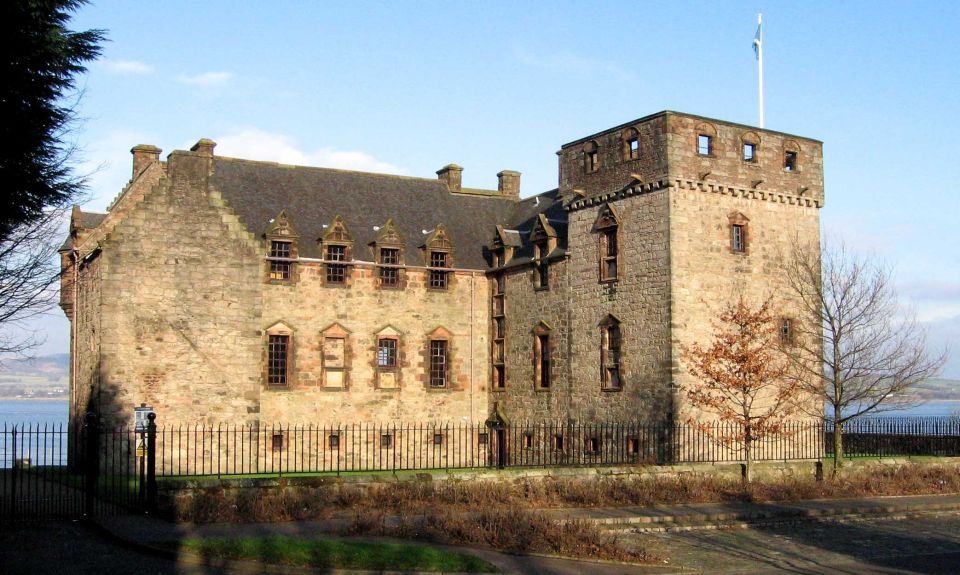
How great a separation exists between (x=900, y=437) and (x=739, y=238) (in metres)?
9.67

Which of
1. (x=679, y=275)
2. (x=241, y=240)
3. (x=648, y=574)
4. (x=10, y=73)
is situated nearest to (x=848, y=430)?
(x=679, y=275)

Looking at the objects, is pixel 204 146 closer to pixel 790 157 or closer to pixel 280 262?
pixel 280 262

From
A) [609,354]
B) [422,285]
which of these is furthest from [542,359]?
[422,285]

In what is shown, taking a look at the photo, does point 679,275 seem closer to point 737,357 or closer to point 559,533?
point 737,357

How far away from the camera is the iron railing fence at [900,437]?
109 ft

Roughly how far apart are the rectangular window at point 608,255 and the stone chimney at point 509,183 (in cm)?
1251

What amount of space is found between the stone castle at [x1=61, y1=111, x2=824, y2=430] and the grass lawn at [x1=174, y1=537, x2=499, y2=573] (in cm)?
1698

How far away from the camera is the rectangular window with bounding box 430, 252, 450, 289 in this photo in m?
40.4

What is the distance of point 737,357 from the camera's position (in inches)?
1144

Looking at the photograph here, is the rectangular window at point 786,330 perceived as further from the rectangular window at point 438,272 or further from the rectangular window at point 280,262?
the rectangular window at point 280,262

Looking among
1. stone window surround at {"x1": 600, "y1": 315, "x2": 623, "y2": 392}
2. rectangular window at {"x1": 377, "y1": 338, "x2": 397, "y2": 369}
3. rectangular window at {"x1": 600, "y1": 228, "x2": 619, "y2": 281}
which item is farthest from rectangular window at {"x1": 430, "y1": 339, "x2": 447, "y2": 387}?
Answer: rectangular window at {"x1": 600, "y1": 228, "x2": 619, "y2": 281}

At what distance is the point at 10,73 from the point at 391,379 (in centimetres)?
2138

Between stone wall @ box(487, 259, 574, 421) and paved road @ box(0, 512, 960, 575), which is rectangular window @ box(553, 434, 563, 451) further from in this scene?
paved road @ box(0, 512, 960, 575)

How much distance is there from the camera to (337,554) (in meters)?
15.6
